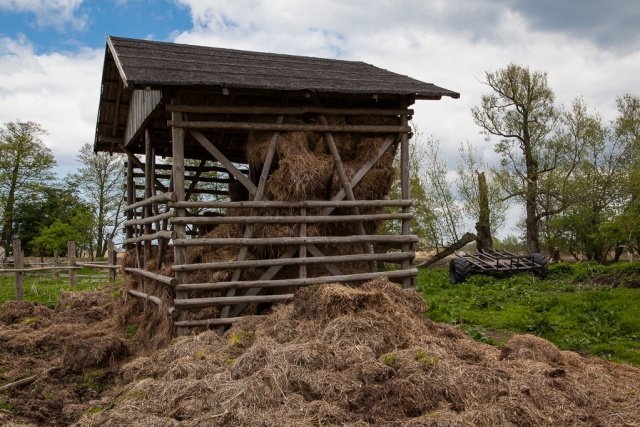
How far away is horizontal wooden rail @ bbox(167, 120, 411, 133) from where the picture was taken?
9.85 metres

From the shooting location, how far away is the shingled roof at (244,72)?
9.62 m

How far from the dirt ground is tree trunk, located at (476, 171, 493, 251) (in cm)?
2354

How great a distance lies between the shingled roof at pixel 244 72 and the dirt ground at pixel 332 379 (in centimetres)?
402

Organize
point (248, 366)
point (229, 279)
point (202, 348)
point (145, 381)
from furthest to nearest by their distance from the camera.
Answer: point (229, 279)
point (202, 348)
point (145, 381)
point (248, 366)

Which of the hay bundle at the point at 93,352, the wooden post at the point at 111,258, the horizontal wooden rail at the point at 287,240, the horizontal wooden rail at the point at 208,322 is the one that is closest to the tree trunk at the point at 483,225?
the wooden post at the point at 111,258

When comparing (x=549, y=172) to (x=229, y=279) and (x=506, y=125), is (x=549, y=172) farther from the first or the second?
(x=229, y=279)

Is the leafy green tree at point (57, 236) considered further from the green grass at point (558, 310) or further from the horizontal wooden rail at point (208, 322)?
the horizontal wooden rail at point (208, 322)

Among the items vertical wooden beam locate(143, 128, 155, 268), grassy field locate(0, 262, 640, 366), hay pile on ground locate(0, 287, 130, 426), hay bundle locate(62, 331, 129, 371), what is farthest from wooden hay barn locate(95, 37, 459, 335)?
grassy field locate(0, 262, 640, 366)

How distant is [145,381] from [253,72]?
644 centimetres

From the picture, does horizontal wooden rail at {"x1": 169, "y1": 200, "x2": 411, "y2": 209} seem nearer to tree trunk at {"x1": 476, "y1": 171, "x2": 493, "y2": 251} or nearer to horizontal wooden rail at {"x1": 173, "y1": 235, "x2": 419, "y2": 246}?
horizontal wooden rail at {"x1": 173, "y1": 235, "x2": 419, "y2": 246}

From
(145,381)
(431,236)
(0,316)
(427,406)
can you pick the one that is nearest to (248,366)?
(145,381)

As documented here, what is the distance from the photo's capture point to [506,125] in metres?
32.8

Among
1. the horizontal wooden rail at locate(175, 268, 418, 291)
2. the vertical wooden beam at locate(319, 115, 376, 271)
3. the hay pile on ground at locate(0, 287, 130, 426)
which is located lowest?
the hay pile on ground at locate(0, 287, 130, 426)

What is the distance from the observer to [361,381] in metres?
5.87
